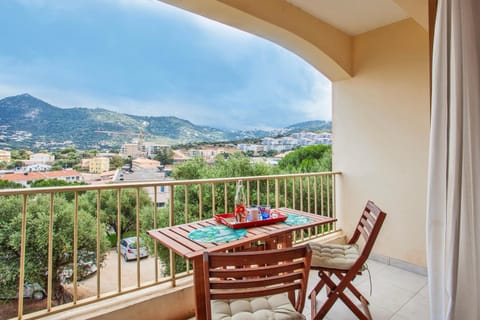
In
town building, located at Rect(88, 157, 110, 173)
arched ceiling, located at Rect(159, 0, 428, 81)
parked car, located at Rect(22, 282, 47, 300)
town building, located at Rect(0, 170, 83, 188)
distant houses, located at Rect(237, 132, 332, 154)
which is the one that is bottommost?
parked car, located at Rect(22, 282, 47, 300)

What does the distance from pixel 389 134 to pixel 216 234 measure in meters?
2.62

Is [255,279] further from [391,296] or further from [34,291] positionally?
[34,291]

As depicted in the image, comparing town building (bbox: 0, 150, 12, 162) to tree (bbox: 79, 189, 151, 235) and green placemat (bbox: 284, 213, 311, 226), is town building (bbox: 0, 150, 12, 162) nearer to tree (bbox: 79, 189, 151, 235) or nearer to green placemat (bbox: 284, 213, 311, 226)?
tree (bbox: 79, 189, 151, 235)

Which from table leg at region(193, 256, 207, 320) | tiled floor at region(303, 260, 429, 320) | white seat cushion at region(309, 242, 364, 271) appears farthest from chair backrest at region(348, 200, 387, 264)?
table leg at region(193, 256, 207, 320)

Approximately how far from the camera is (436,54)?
98cm

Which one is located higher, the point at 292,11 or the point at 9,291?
the point at 292,11

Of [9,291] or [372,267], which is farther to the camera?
[372,267]

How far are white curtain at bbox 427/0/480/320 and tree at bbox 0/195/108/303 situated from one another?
301 cm

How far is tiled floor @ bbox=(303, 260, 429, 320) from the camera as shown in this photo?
215cm

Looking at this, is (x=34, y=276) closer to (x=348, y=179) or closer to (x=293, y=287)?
(x=293, y=287)

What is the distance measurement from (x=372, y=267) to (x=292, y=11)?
3.13 metres

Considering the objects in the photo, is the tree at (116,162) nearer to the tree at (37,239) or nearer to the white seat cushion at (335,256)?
the tree at (37,239)

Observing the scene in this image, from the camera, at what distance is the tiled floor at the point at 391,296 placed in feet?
7.06

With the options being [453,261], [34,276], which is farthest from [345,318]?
[34,276]
